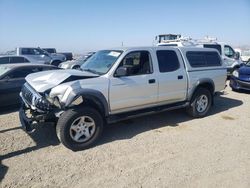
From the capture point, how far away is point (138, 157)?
4141mm

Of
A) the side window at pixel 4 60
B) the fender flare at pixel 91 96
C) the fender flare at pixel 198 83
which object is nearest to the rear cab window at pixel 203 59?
the fender flare at pixel 198 83

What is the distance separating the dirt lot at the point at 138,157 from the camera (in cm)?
346

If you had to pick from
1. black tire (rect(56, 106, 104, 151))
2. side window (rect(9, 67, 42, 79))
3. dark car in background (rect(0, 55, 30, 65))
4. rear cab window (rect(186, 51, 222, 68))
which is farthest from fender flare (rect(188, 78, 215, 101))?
dark car in background (rect(0, 55, 30, 65))

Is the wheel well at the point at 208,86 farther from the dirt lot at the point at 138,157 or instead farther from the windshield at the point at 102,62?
the windshield at the point at 102,62

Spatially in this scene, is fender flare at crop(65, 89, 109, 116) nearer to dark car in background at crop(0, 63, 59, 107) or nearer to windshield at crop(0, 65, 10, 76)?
dark car in background at crop(0, 63, 59, 107)

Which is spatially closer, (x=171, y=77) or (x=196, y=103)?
(x=171, y=77)

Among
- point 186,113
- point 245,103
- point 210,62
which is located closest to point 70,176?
point 186,113

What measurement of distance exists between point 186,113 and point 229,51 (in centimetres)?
856

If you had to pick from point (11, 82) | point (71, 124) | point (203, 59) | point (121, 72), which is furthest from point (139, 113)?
point (11, 82)

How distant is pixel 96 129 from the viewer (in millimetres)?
4594

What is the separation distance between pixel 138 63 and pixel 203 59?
224cm

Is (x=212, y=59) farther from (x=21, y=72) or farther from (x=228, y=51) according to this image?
(x=228, y=51)

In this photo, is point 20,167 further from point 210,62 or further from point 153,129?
point 210,62

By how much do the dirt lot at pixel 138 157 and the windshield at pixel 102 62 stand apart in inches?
55.9
